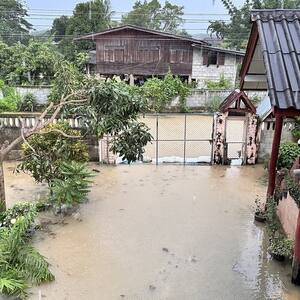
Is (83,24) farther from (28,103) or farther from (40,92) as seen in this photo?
(28,103)

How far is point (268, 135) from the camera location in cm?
1211

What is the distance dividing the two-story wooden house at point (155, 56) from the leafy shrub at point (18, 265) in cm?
2169

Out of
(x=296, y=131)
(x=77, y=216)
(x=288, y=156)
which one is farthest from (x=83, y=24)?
(x=77, y=216)

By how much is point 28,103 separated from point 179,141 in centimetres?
930

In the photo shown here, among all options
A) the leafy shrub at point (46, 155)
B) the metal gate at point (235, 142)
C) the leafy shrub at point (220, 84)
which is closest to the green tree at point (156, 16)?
the leafy shrub at point (220, 84)

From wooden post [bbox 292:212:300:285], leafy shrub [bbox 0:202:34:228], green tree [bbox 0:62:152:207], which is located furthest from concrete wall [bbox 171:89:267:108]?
wooden post [bbox 292:212:300:285]

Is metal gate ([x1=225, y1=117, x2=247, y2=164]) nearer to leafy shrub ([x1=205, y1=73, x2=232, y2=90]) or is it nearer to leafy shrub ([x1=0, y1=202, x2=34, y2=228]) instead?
leafy shrub ([x1=205, y1=73, x2=232, y2=90])

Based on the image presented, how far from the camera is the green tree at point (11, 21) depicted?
3822cm

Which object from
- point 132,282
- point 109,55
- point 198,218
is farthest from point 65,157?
point 109,55

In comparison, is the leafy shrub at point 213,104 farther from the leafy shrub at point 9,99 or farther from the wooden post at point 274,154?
the wooden post at point 274,154

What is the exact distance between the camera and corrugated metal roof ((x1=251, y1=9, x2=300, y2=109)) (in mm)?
4215

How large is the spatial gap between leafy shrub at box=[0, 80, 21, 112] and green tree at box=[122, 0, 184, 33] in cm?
2590

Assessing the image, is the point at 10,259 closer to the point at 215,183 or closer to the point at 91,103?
the point at 91,103

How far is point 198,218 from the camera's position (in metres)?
8.38
